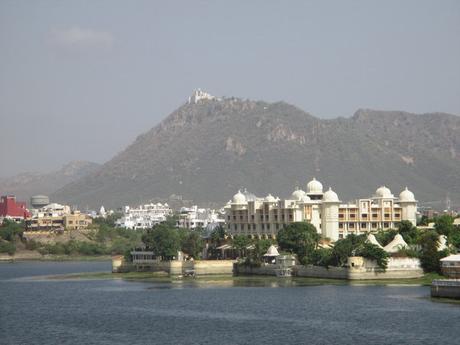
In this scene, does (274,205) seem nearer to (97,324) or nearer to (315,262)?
(315,262)

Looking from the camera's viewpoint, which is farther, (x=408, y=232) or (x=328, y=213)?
(x=328, y=213)

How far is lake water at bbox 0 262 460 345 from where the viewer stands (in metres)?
66.0

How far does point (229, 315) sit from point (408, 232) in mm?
44337

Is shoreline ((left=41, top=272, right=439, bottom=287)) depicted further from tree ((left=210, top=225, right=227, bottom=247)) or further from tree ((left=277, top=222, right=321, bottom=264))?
tree ((left=210, top=225, right=227, bottom=247))

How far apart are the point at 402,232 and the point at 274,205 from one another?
2295 cm

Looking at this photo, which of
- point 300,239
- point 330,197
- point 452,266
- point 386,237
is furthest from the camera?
point 330,197

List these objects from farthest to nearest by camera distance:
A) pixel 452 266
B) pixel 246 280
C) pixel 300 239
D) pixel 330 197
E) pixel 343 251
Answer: pixel 330 197, pixel 300 239, pixel 246 280, pixel 343 251, pixel 452 266

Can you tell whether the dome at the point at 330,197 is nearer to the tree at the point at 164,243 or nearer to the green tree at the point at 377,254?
the tree at the point at 164,243

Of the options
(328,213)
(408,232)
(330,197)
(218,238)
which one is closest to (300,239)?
(408,232)

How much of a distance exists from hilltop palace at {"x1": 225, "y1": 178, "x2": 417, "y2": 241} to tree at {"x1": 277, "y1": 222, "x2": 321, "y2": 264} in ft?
35.5

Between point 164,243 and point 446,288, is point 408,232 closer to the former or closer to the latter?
point 164,243

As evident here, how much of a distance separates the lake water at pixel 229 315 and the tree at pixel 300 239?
10.3 m

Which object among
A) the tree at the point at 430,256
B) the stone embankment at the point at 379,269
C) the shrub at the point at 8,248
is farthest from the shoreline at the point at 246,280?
the shrub at the point at 8,248

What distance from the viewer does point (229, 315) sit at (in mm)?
77375
